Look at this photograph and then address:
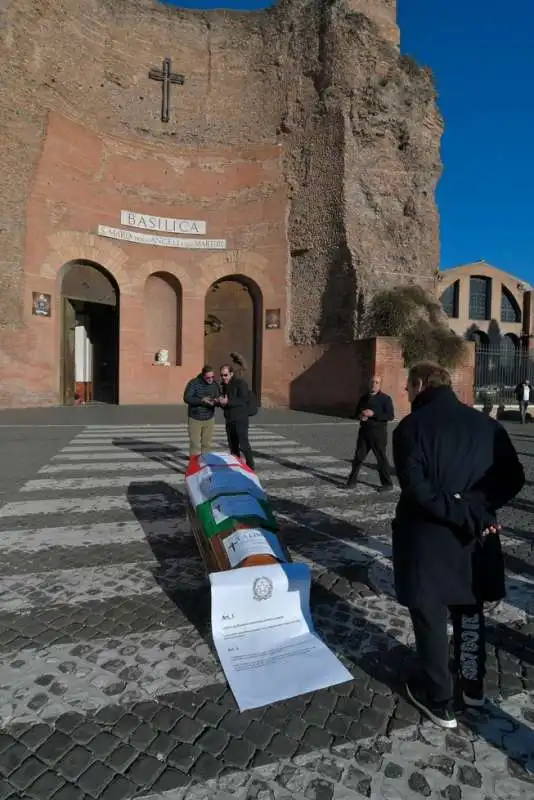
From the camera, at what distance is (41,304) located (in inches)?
719

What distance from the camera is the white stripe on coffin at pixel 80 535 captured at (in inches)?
173

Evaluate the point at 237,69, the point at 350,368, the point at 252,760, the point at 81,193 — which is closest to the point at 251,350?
the point at 350,368

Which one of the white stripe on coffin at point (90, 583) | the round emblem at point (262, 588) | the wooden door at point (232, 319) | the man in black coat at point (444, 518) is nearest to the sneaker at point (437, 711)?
the man in black coat at point (444, 518)

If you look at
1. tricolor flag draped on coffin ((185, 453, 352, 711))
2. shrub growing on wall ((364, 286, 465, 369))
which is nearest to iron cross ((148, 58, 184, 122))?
shrub growing on wall ((364, 286, 465, 369))

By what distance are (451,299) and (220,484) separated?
5206 centimetres

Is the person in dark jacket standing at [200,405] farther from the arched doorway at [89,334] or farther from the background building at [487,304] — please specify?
the background building at [487,304]

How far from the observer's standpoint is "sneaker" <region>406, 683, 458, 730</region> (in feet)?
7.38

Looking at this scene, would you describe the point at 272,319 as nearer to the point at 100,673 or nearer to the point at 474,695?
the point at 100,673

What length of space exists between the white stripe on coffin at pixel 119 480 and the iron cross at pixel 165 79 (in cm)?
1991

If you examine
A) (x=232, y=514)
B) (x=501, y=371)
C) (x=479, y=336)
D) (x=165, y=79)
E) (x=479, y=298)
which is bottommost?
(x=232, y=514)

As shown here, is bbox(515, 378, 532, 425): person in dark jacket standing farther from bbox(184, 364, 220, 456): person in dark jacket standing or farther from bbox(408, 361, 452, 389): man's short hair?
bbox(408, 361, 452, 389): man's short hair

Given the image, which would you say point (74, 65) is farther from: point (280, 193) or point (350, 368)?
point (350, 368)

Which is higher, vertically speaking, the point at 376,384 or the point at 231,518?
the point at 376,384

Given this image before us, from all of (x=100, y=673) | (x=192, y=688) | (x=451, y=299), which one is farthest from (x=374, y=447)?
(x=451, y=299)
